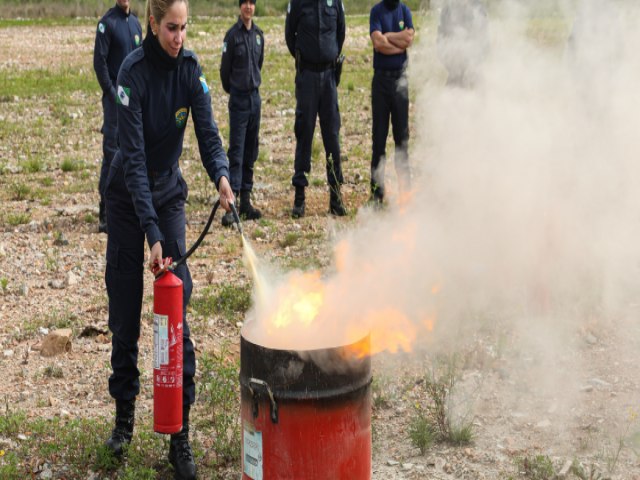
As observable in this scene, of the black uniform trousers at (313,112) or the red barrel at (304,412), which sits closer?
the red barrel at (304,412)

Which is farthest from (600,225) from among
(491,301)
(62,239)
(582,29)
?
(62,239)

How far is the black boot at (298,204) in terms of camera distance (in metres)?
9.66

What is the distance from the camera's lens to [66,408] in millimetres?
5793

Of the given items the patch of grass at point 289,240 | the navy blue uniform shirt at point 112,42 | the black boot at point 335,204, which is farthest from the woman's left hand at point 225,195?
the black boot at point 335,204

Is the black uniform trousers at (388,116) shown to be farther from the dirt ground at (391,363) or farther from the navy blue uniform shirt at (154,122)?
the navy blue uniform shirt at (154,122)

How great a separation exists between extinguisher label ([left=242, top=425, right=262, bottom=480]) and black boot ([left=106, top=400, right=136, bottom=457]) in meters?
1.12

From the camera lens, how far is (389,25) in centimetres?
941

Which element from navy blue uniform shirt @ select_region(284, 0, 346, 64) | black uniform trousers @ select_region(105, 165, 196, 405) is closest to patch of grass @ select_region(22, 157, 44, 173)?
navy blue uniform shirt @ select_region(284, 0, 346, 64)

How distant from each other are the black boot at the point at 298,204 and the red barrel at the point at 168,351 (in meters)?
5.11

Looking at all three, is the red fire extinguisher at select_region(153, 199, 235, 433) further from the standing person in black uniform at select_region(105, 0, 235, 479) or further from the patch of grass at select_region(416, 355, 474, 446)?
the patch of grass at select_region(416, 355, 474, 446)

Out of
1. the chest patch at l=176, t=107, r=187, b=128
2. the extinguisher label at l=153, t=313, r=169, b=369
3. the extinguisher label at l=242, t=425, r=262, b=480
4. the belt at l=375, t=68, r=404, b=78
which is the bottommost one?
the extinguisher label at l=242, t=425, r=262, b=480

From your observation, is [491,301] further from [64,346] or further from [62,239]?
[62,239]

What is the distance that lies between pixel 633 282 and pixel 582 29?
2091 mm

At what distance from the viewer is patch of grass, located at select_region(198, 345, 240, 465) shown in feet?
17.0
